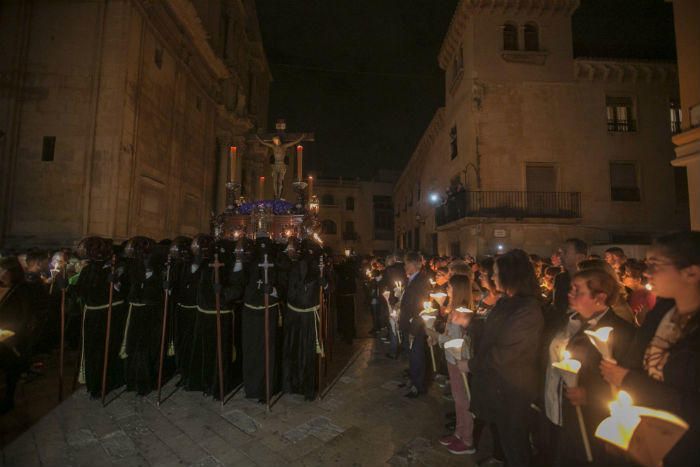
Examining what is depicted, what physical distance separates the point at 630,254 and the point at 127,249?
55.0 feet

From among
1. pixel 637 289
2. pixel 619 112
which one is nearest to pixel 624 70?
pixel 619 112

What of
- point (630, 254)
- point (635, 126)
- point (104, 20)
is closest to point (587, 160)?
point (635, 126)

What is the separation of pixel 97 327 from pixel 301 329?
2.97 meters

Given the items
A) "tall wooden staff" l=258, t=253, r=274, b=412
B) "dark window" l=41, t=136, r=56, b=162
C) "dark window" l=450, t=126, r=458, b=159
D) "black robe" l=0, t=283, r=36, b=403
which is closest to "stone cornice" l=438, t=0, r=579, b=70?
"dark window" l=450, t=126, r=458, b=159

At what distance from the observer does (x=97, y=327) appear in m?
4.96

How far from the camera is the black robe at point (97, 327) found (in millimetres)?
4852

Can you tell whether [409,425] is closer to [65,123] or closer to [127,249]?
[127,249]

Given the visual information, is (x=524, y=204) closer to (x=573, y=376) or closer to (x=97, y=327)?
(x=573, y=376)

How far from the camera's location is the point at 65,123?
1029 cm

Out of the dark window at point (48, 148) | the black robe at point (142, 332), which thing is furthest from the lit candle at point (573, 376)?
the dark window at point (48, 148)

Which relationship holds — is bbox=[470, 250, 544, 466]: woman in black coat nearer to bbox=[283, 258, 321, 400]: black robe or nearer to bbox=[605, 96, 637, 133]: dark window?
bbox=[283, 258, 321, 400]: black robe

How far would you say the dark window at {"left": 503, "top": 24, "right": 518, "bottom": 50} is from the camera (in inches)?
682

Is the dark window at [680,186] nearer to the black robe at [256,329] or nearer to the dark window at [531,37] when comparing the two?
the dark window at [531,37]

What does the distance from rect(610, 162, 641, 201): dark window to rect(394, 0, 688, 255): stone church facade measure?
5 cm
